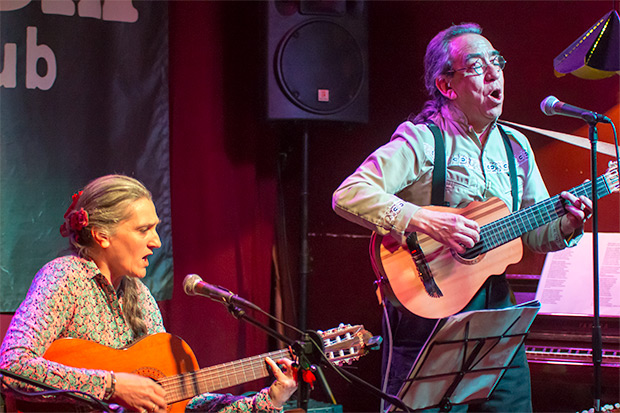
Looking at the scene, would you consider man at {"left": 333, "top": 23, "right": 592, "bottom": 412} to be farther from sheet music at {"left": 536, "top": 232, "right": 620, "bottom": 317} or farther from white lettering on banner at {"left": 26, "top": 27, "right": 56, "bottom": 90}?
white lettering on banner at {"left": 26, "top": 27, "right": 56, "bottom": 90}

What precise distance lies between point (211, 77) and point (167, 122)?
0.44 m

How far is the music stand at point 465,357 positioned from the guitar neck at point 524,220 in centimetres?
36

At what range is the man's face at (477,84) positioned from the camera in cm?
299

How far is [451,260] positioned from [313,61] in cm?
171

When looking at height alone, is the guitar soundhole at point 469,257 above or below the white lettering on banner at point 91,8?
below

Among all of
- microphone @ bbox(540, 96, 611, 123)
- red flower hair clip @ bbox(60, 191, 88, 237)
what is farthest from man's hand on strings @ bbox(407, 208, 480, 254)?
red flower hair clip @ bbox(60, 191, 88, 237)

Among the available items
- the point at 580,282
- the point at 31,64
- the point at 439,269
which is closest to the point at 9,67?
the point at 31,64

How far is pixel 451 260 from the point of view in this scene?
2830 millimetres

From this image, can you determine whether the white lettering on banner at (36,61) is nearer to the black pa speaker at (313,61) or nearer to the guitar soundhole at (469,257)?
the black pa speaker at (313,61)

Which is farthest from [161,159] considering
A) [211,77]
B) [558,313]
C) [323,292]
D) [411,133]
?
[558,313]

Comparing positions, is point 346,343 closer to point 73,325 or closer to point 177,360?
point 177,360

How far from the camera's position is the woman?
2.32 meters

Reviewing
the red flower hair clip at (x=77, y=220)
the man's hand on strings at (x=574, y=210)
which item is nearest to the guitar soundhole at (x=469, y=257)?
the man's hand on strings at (x=574, y=210)

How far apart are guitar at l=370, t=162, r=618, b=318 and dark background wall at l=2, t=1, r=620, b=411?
1.16 m
